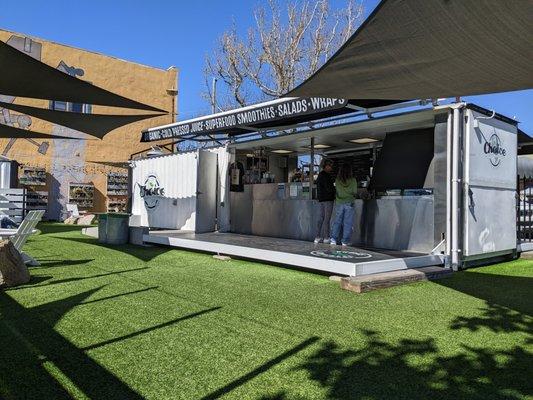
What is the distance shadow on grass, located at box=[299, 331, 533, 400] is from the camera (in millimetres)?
2638

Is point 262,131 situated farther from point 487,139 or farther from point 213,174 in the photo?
point 487,139

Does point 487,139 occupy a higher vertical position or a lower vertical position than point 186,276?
higher

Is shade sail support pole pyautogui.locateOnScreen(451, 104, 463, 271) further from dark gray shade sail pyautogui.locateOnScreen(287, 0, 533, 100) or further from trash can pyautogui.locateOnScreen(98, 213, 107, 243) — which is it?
trash can pyautogui.locateOnScreen(98, 213, 107, 243)

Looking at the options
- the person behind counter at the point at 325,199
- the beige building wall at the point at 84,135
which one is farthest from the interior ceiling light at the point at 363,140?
the beige building wall at the point at 84,135

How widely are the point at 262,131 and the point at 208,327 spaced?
6235mm

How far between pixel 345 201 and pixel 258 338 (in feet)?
14.7

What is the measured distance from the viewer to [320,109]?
22.4 ft

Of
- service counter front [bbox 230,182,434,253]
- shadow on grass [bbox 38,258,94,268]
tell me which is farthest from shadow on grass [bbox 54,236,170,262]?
service counter front [bbox 230,182,434,253]

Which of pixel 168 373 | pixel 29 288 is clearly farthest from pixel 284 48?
pixel 168 373

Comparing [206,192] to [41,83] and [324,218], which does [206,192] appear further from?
[41,83]

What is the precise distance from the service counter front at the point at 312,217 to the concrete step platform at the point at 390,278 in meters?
0.88

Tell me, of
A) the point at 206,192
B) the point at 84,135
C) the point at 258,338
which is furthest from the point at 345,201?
the point at 84,135

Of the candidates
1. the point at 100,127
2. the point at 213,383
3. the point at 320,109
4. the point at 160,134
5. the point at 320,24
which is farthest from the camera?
the point at 320,24

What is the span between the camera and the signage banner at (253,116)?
22.3ft
